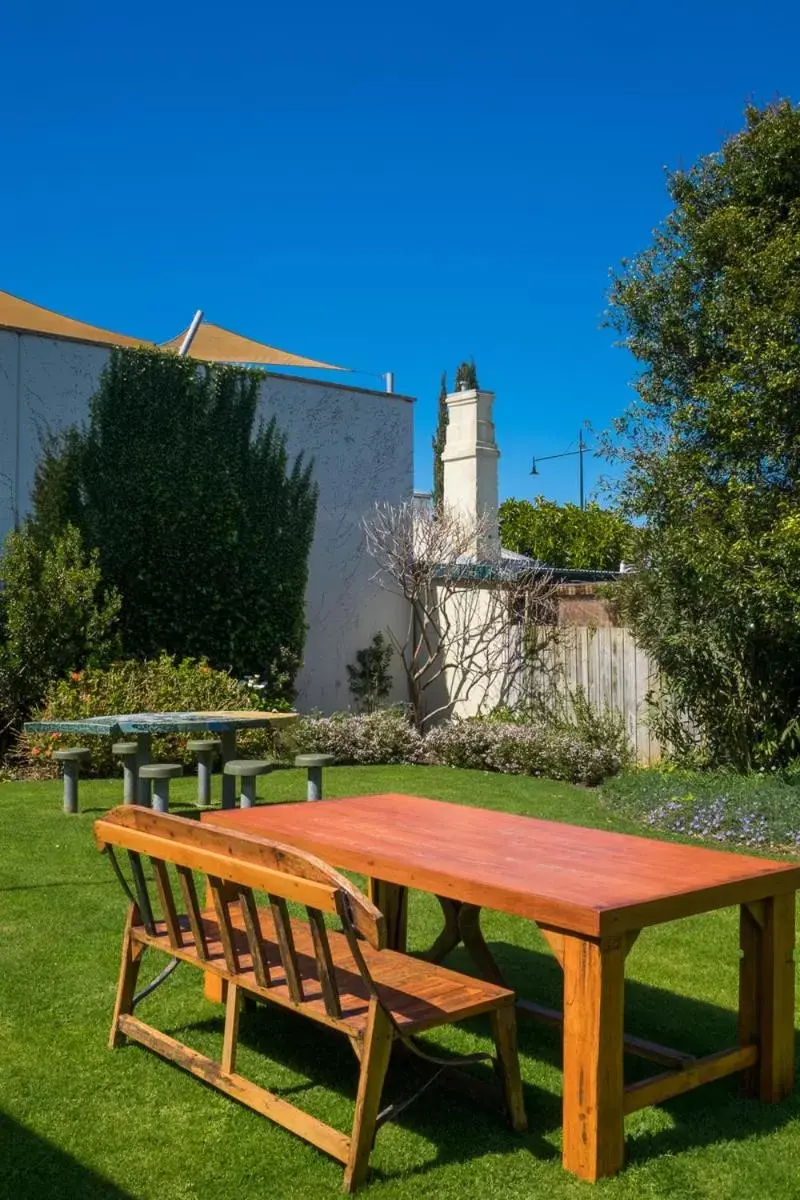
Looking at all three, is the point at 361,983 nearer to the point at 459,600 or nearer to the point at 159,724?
the point at 159,724

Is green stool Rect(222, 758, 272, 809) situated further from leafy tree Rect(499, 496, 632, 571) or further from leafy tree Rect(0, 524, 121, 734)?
leafy tree Rect(499, 496, 632, 571)

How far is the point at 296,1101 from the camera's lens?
3.97 meters

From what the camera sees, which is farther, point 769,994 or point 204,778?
point 204,778

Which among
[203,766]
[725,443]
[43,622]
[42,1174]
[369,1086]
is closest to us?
[369,1086]

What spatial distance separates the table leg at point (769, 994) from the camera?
393cm

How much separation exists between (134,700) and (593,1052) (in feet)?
30.2

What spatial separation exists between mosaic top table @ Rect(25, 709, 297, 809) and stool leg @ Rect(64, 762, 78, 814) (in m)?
0.34

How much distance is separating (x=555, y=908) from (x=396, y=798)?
7.34 ft

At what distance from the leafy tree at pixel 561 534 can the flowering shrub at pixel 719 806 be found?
739 inches

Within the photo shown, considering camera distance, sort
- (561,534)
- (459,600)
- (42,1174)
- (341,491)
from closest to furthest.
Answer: (42,1174) < (459,600) < (341,491) < (561,534)

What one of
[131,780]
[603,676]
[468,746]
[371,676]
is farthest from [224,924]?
[371,676]

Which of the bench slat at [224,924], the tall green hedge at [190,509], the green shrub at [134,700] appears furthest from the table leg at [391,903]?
the tall green hedge at [190,509]

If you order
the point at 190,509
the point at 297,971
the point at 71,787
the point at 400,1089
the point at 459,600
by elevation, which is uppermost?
the point at 190,509

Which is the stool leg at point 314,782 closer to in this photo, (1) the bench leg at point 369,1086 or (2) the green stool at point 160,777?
(2) the green stool at point 160,777
